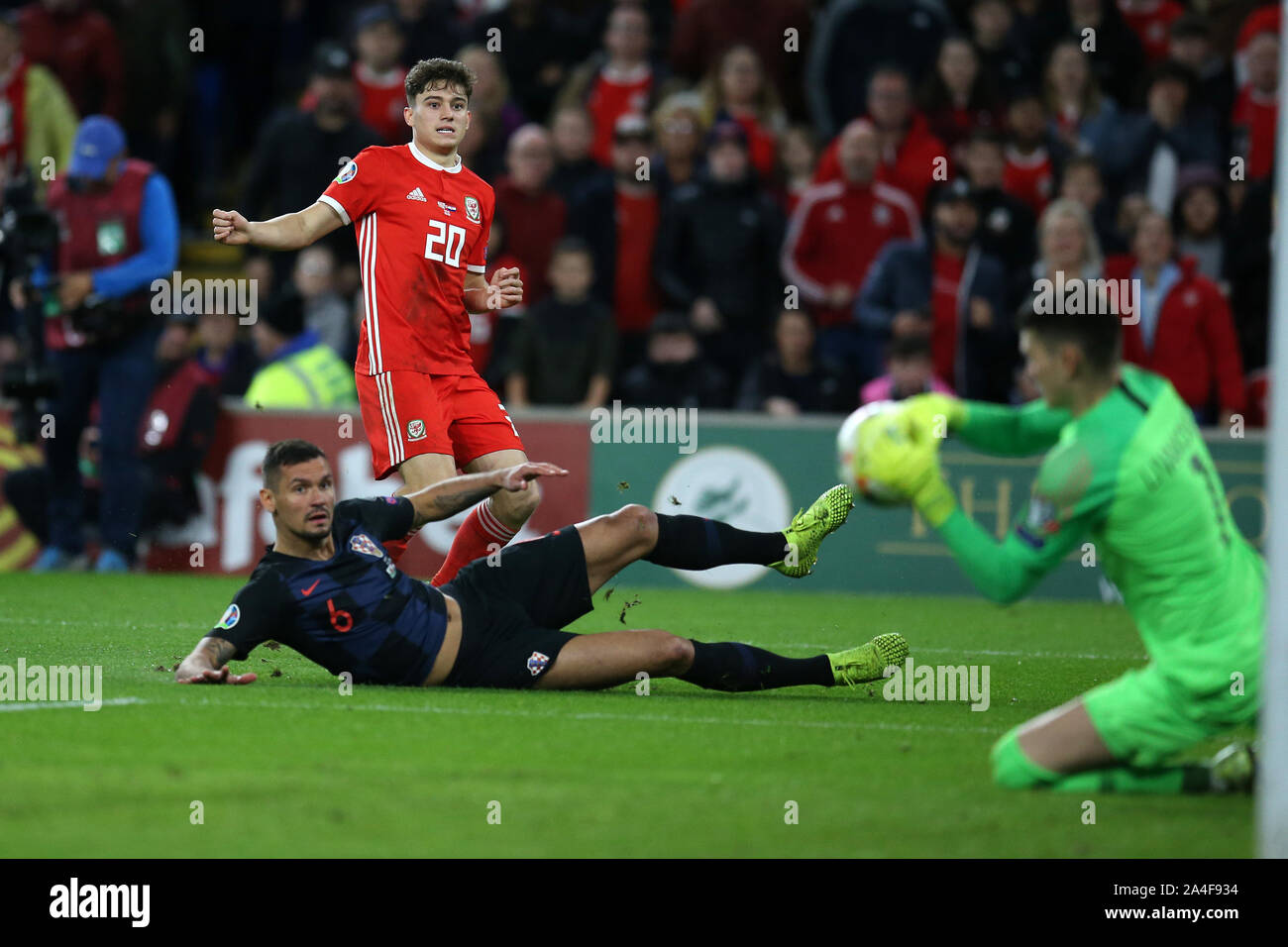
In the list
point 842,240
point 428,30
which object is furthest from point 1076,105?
point 428,30

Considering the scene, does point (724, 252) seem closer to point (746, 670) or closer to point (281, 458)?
point (746, 670)

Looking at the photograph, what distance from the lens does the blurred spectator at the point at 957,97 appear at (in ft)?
48.0

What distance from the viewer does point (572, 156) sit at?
1450cm

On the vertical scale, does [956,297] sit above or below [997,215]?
below

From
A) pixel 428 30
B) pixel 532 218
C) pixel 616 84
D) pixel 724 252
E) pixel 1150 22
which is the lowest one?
pixel 724 252

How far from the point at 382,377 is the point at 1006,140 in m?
7.49

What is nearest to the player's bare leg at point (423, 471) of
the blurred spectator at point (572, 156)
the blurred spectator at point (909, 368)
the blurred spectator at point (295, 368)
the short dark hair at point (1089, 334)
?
the short dark hair at point (1089, 334)

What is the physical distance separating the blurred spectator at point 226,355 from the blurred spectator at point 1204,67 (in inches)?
297

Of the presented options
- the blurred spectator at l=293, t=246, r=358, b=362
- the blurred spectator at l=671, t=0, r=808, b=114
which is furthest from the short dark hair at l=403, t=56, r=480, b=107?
the blurred spectator at l=671, t=0, r=808, b=114

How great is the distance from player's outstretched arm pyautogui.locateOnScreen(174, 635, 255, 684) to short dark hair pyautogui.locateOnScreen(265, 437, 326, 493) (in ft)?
1.91

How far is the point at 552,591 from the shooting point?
7055 millimetres

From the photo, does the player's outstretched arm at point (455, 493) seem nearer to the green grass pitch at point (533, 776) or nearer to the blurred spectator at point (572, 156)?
the green grass pitch at point (533, 776)

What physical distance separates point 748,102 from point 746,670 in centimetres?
846

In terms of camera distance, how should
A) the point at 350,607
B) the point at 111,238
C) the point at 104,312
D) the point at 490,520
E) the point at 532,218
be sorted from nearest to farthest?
the point at 350,607 → the point at 490,520 → the point at 104,312 → the point at 111,238 → the point at 532,218
